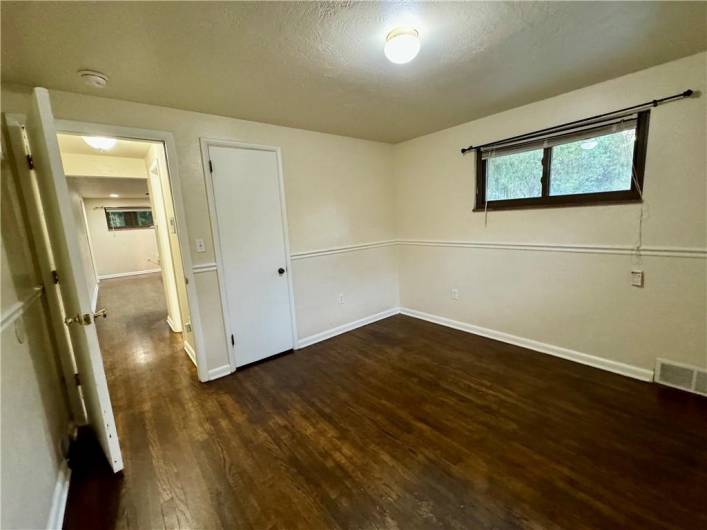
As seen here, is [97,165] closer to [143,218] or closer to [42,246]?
[42,246]

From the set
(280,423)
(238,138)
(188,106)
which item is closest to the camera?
(280,423)

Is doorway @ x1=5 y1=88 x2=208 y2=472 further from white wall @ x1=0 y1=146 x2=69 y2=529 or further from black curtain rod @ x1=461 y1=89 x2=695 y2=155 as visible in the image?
black curtain rod @ x1=461 y1=89 x2=695 y2=155

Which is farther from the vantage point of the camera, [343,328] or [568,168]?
[343,328]

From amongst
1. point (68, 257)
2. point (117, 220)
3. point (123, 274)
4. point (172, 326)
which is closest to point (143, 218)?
point (117, 220)

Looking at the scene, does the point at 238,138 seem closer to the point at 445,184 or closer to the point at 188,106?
the point at 188,106

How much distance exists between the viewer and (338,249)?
348cm

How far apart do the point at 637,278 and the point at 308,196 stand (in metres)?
2.90

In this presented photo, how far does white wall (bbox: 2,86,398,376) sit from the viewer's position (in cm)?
220

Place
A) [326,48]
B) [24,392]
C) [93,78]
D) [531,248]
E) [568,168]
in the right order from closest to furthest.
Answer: [24,392], [326,48], [93,78], [568,168], [531,248]

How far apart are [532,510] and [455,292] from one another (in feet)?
7.58

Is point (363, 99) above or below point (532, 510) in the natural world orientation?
above

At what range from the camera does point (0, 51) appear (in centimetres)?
143

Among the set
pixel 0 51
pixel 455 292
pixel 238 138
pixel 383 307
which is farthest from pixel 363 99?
pixel 383 307

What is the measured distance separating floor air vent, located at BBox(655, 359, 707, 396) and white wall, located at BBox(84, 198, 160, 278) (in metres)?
9.91
